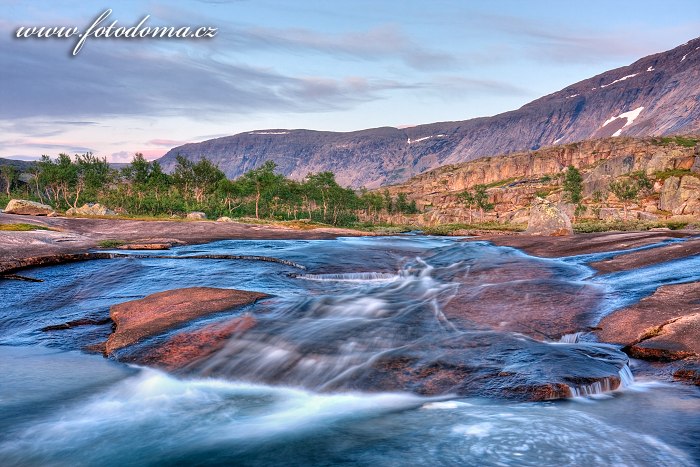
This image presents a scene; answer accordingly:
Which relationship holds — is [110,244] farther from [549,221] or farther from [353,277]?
[549,221]

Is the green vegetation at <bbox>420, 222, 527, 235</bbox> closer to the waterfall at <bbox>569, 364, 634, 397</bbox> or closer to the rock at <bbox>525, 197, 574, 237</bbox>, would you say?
the rock at <bbox>525, 197, 574, 237</bbox>

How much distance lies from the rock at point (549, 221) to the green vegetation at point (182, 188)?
69343 millimetres

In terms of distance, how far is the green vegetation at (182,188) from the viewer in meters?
117

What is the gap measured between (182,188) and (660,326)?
143806 millimetres

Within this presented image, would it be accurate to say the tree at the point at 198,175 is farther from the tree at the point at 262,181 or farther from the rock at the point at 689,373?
the rock at the point at 689,373

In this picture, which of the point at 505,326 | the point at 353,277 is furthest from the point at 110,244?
the point at 505,326

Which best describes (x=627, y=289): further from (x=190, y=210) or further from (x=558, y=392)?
(x=190, y=210)

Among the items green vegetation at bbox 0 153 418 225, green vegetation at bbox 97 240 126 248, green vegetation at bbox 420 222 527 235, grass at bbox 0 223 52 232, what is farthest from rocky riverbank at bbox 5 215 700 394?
green vegetation at bbox 0 153 418 225

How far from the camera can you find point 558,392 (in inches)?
388

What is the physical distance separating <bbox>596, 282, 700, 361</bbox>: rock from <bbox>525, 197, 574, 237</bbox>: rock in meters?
42.7

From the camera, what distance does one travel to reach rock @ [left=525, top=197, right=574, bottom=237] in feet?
185

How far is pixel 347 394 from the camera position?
36.4 ft

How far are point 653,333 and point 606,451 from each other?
6.02 m

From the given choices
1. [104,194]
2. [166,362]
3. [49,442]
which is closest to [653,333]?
[166,362]
